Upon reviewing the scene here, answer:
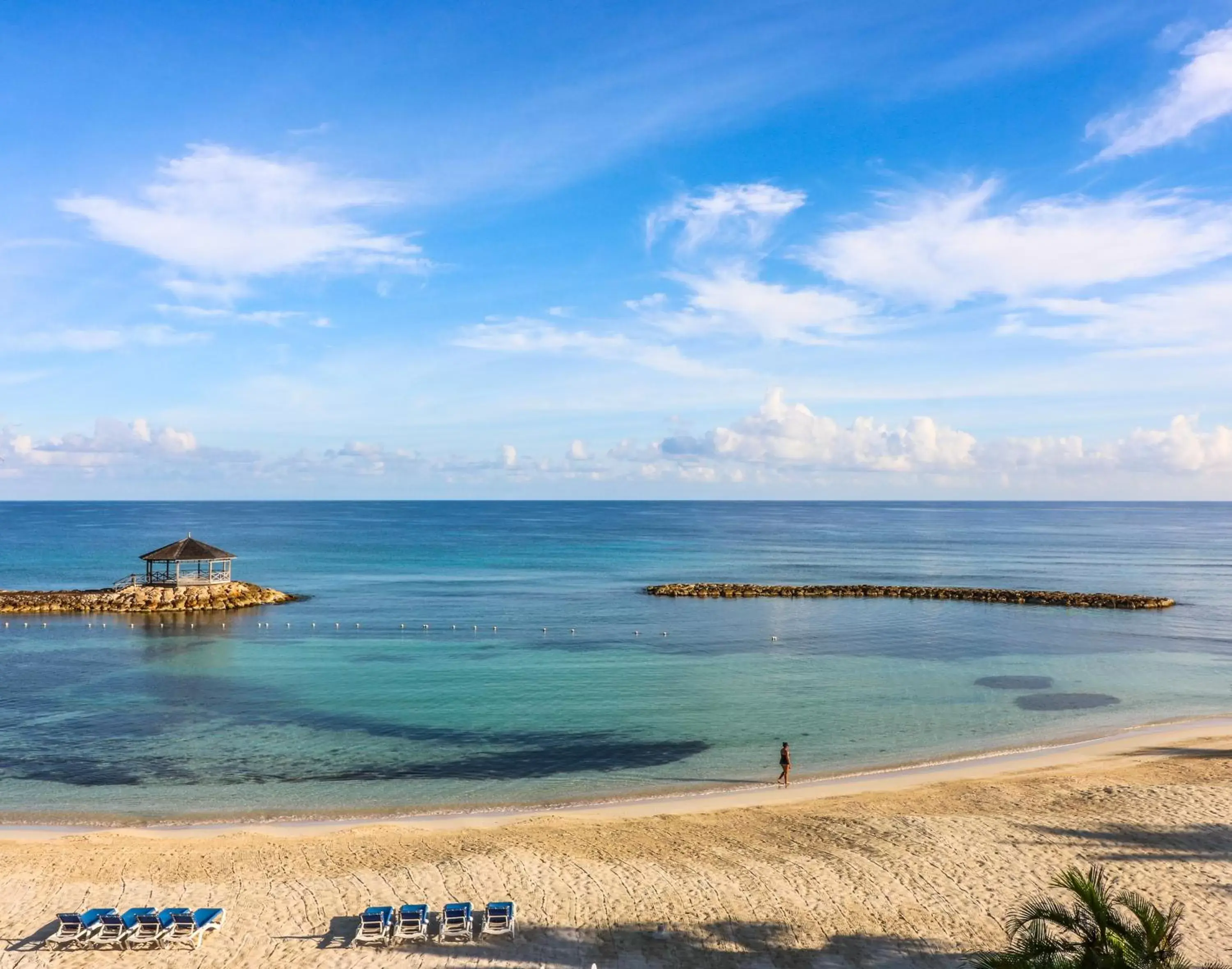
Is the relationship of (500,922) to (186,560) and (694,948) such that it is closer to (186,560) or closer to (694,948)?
(694,948)

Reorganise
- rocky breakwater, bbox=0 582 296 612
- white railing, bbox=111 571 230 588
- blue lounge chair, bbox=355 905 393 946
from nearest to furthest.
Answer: blue lounge chair, bbox=355 905 393 946 < rocky breakwater, bbox=0 582 296 612 < white railing, bbox=111 571 230 588

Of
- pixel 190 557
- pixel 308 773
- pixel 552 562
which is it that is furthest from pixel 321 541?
pixel 308 773

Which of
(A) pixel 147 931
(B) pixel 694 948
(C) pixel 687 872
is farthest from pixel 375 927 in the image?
(C) pixel 687 872

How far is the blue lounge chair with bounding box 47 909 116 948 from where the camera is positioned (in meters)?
15.1

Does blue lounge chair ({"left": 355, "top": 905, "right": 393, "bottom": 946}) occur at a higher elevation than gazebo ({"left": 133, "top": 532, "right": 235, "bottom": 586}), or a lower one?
lower

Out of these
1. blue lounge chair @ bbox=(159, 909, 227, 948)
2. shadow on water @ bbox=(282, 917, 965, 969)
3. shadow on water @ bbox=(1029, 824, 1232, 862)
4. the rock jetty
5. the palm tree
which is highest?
the palm tree

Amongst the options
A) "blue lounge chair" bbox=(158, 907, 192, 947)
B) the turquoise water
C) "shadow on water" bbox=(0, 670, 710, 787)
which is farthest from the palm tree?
"shadow on water" bbox=(0, 670, 710, 787)

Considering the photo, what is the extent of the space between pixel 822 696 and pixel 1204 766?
13364 mm

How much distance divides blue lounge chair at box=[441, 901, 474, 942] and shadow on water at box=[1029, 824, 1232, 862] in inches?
544

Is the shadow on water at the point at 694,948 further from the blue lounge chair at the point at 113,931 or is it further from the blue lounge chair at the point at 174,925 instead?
the blue lounge chair at the point at 113,931

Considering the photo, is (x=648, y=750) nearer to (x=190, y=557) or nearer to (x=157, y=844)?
(x=157, y=844)

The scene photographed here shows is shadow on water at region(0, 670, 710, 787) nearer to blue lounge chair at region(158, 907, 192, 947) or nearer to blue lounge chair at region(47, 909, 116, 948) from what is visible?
blue lounge chair at region(47, 909, 116, 948)

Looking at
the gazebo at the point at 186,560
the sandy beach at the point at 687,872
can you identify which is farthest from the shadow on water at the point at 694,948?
the gazebo at the point at 186,560

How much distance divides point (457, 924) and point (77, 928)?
22.4 ft
